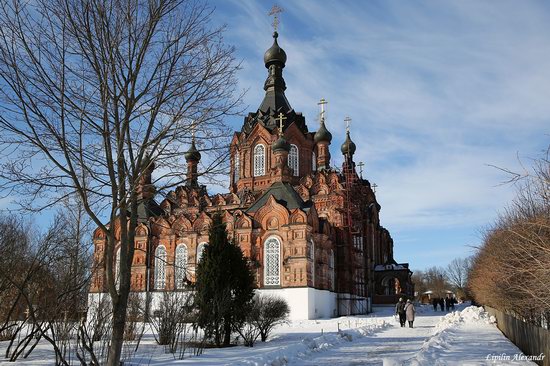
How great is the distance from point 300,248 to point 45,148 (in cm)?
2110

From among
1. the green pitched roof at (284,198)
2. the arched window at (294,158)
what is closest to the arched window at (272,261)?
the green pitched roof at (284,198)

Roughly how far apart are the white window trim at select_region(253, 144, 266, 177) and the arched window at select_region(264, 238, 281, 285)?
30.9ft

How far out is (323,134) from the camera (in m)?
38.5

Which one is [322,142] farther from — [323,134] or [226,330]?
[226,330]

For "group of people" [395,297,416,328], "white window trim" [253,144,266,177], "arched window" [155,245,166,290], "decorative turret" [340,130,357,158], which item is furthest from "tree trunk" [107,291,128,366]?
"decorative turret" [340,130,357,158]

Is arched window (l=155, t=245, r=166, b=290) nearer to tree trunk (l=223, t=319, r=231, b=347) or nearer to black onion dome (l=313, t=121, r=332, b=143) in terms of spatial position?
black onion dome (l=313, t=121, r=332, b=143)

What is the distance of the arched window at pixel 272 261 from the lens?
28.9 m

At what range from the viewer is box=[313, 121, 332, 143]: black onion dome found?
38.5 m

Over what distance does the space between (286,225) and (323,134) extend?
39.0ft

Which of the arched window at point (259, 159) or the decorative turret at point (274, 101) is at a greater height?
the decorative turret at point (274, 101)

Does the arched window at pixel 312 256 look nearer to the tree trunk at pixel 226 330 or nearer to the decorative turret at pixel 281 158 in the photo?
the decorative turret at pixel 281 158

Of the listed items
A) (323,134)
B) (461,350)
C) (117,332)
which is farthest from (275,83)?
(117,332)

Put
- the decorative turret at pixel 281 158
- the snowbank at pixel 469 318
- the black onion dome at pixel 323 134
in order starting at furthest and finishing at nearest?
the black onion dome at pixel 323 134
the decorative turret at pixel 281 158
the snowbank at pixel 469 318

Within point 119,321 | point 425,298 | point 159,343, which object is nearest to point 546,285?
point 119,321
